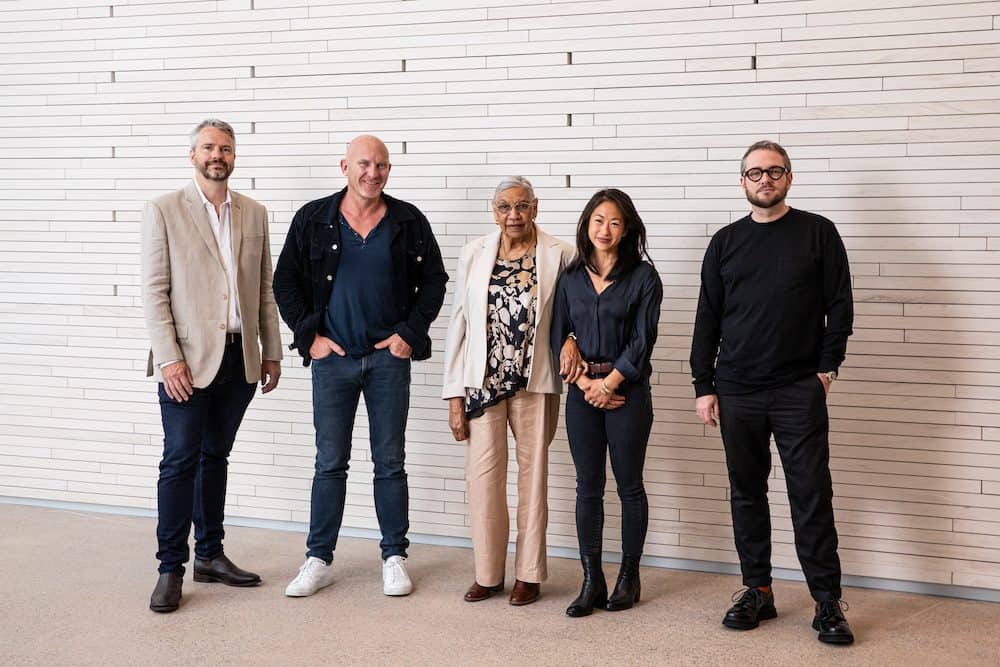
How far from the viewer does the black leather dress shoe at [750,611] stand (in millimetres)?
3650

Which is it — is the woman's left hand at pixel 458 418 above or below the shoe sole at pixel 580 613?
above

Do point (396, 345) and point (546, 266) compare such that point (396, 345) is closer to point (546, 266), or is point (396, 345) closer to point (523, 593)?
point (546, 266)

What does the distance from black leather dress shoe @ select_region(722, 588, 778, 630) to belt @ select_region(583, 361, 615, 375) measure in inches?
39.8

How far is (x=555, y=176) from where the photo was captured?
457 centimetres

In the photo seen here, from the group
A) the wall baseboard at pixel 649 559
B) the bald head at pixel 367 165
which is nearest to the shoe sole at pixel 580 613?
the wall baseboard at pixel 649 559

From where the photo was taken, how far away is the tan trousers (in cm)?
391

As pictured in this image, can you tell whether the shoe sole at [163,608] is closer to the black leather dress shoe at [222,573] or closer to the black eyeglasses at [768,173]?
the black leather dress shoe at [222,573]

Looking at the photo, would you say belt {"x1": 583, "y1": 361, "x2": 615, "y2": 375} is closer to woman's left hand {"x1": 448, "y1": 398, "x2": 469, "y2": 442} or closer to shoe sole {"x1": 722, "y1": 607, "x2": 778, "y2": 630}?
woman's left hand {"x1": 448, "y1": 398, "x2": 469, "y2": 442}

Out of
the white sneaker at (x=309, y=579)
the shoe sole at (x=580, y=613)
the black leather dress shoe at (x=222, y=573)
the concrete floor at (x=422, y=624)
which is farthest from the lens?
the black leather dress shoe at (x=222, y=573)

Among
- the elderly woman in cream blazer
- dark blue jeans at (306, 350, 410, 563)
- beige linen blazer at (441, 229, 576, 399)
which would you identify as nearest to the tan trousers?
the elderly woman in cream blazer

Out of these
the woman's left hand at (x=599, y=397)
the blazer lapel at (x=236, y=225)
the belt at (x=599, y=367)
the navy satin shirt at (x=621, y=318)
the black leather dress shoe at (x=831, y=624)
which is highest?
the blazer lapel at (x=236, y=225)

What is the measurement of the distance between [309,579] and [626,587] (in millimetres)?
1317

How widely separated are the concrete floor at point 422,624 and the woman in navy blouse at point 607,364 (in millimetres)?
316

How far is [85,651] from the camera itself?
11.3 ft
